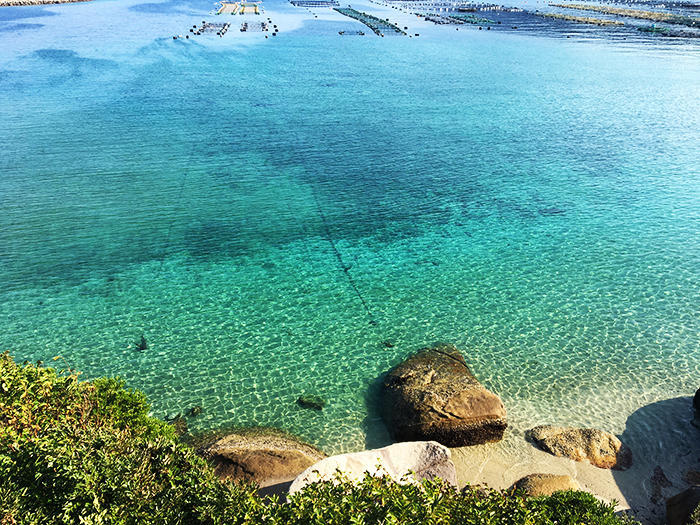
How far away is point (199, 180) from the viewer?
3225cm

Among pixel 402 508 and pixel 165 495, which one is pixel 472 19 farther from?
pixel 165 495

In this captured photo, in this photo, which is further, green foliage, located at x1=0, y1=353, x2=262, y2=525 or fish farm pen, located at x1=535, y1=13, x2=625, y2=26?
fish farm pen, located at x1=535, y1=13, x2=625, y2=26

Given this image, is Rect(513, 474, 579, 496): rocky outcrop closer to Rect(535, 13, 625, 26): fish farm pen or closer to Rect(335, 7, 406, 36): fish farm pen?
Rect(335, 7, 406, 36): fish farm pen

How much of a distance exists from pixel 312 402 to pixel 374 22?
99705mm

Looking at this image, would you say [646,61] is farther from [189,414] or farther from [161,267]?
[189,414]

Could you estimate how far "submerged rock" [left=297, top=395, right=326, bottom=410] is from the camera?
1689cm

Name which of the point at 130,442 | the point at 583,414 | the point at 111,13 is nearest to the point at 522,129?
the point at 583,414

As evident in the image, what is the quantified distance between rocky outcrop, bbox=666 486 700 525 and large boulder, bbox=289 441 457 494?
5.30m

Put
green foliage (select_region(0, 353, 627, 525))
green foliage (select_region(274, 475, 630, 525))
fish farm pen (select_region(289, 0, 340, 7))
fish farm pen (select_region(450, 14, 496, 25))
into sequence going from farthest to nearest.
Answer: fish farm pen (select_region(289, 0, 340, 7)) → fish farm pen (select_region(450, 14, 496, 25)) → green foliage (select_region(0, 353, 627, 525)) → green foliage (select_region(274, 475, 630, 525))

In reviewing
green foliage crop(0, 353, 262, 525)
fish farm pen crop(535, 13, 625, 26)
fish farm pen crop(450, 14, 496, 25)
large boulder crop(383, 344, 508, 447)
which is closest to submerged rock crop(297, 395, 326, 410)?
large boulder crop(383, 344, 508, 447)

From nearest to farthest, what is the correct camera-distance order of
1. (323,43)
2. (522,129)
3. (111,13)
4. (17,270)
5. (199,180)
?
(17,270) < (199,180) < (522,129) < (323,43) < (111,13)

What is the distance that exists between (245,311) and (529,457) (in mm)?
12163

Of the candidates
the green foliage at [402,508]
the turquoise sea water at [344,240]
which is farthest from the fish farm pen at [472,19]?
the green foliage at [402,508]

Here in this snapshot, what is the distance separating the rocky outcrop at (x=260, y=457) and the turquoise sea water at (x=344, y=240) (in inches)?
34.1
